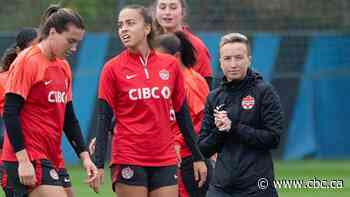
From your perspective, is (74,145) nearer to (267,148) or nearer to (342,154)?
(267,148)

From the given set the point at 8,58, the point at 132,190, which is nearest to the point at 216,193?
the point at 132,190

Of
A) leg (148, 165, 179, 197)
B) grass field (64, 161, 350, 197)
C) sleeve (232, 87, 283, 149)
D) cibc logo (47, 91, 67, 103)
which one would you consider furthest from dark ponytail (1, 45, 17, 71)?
grass field (64, 161, 350, 197)

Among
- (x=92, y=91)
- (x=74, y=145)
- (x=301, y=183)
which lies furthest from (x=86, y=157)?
(x=92, y=91)

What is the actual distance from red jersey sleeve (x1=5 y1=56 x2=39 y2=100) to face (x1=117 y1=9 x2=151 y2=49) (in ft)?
2.73

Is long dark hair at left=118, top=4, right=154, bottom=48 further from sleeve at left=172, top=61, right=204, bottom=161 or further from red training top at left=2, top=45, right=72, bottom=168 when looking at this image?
red training top at left=2, top=45, right=72, bottom=168

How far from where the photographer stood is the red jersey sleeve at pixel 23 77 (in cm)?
823

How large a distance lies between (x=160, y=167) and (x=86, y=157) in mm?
556

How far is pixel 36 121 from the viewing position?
27.6ft

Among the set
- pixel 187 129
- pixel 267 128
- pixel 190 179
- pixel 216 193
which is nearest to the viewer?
pixel 267 128

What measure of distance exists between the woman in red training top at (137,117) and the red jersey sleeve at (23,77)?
633 millimetres

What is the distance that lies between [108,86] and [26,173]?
0.98m

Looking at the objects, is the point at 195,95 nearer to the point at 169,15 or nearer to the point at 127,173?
the point at 169,15

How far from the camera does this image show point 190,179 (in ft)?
33.0

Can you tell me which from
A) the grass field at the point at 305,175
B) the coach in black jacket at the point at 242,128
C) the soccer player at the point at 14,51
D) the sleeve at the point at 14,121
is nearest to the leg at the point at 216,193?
the coach in black jacket at the point at 242,128
